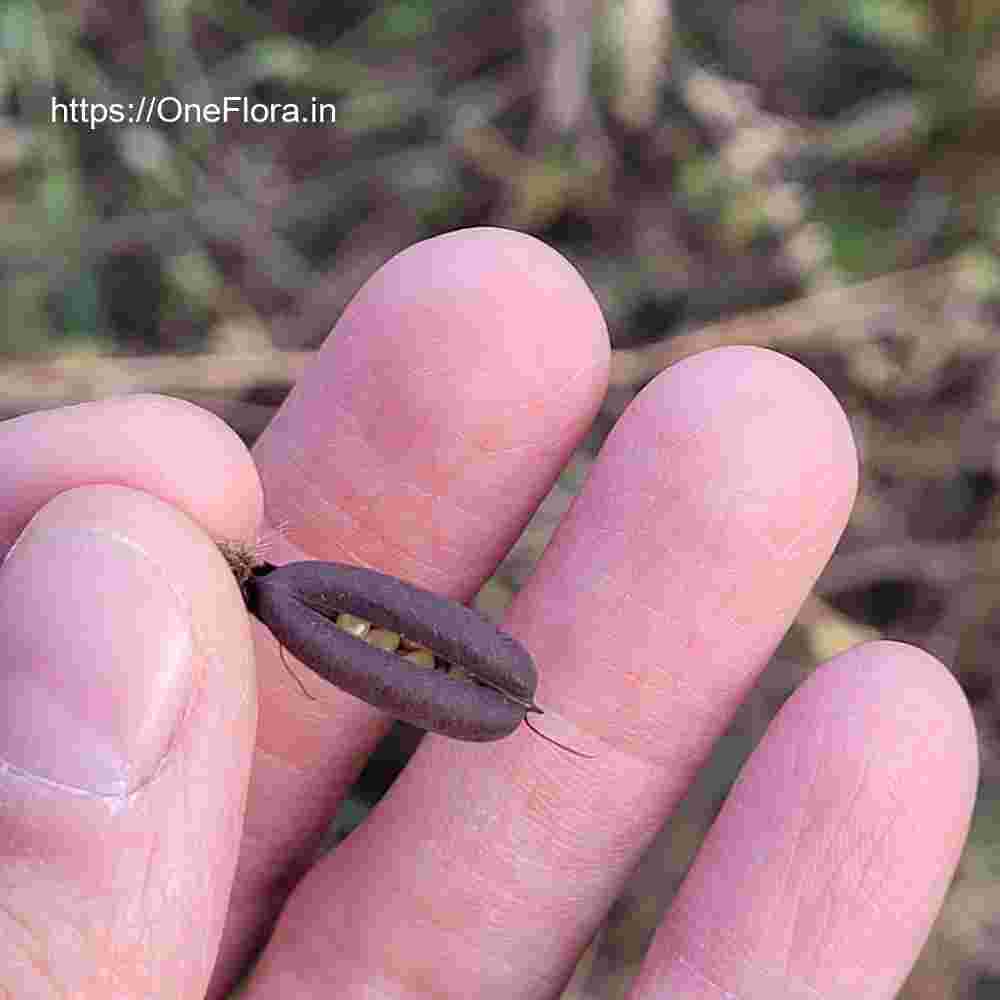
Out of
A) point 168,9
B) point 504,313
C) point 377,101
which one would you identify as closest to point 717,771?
point 504,313

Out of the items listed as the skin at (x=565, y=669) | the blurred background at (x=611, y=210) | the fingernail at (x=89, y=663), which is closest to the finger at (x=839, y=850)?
the skin at (x=565, y=669)

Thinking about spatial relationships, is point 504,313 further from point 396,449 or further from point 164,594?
point 164,594

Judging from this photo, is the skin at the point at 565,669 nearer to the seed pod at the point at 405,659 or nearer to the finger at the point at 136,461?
the finger at the point at 136,461

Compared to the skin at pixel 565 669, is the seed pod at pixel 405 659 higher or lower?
higher

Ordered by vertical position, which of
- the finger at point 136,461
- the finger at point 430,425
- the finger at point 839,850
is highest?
the finger at point 136,461

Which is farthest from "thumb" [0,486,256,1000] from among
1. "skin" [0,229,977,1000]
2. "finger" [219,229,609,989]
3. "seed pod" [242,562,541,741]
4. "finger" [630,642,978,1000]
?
"finger" [630,642,978,1000]

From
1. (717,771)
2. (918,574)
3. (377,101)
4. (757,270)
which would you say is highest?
(377,101)

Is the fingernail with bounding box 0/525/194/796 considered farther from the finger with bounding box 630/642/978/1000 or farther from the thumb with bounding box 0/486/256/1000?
the finger with bounding box 630/642/978/1000
